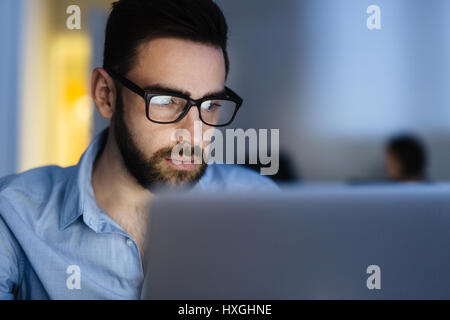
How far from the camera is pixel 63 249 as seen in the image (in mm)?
834

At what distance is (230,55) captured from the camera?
0.98m

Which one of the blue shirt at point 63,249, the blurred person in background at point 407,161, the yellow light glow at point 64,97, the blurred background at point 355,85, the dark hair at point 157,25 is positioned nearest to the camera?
the blue shirt at point 63,249

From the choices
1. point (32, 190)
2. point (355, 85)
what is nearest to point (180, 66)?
point (32, 190)

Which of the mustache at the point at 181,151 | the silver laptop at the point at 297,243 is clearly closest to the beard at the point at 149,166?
the mustache at the point at 181,151

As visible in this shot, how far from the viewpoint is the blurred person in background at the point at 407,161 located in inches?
80.8

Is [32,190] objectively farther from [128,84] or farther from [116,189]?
[128,84]

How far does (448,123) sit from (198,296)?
8.64 ft

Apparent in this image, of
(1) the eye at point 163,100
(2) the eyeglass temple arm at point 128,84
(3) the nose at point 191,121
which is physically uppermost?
(2) the eyeglass temple arm at point 128,84

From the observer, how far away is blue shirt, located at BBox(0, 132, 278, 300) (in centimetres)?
81

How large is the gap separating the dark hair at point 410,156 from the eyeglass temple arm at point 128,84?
1.65 metres

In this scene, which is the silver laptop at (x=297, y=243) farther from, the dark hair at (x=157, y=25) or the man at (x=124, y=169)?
the dark hair at (x=157, y=25)

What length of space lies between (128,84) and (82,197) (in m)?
0.30

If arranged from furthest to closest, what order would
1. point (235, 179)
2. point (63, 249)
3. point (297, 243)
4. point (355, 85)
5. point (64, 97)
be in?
point (355, 85)
point (64, 97)
point (235, 179)
point (63, 249)
point (297, 243)
